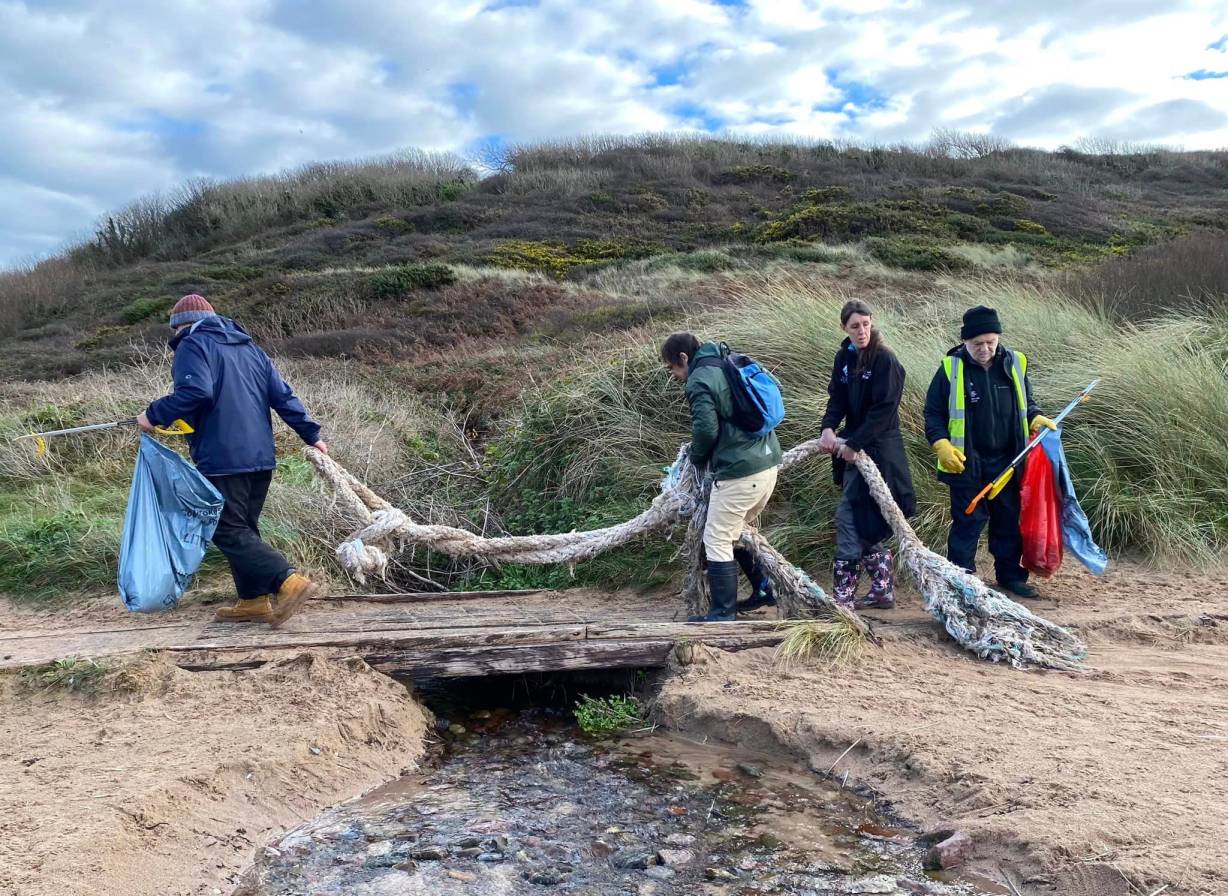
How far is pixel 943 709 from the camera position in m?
4.28

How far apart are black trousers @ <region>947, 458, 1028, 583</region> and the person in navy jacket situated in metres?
3.73

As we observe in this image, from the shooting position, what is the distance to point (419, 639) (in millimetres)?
4953

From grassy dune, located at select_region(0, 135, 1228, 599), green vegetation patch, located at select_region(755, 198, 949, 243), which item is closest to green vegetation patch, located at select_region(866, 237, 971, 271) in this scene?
grassy dune, located at select_region(0, 135, 1228, 599)

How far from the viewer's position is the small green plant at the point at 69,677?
4613 millimetres

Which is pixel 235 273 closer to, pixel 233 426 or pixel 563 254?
pixel 563 254

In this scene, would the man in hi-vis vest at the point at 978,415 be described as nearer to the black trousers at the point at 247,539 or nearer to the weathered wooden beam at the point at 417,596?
the weathered wooden beam at the point at 417,596

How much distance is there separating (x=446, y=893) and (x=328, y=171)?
112 feet

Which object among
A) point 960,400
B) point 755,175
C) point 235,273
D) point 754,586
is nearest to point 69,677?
point 754,586

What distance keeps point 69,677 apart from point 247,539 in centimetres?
107

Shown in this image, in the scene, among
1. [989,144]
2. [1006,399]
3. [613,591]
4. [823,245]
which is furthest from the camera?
[989,144]

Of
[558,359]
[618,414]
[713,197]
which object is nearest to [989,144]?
[713,197]

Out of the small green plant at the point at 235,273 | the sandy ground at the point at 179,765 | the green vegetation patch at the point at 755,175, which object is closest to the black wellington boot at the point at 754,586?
the sandy ground at the point at 179,765

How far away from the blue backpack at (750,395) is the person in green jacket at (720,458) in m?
0.03

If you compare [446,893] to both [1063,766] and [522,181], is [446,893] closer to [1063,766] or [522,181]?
[1063,766]
